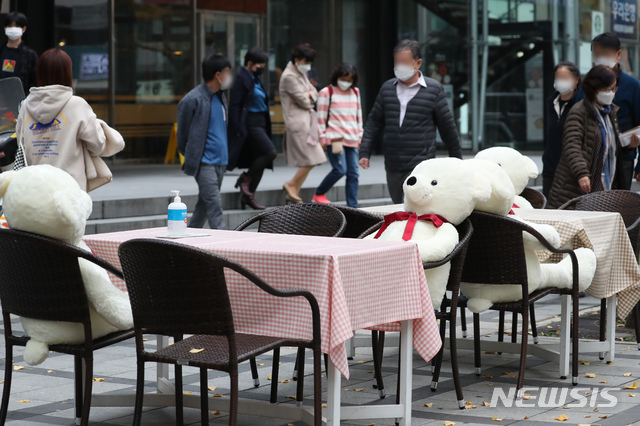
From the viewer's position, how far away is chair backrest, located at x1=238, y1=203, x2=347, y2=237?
19.8 feet

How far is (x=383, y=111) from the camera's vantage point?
891 cm

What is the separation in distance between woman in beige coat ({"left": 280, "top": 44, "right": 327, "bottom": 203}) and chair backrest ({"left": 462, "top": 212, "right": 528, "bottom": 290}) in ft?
26.5

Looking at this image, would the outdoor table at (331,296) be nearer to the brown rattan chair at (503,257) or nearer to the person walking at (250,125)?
the brown rattan chair at (503,257)

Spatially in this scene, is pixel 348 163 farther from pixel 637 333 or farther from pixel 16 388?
pixel 16 388

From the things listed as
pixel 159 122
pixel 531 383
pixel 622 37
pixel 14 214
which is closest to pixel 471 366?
pixel 531 383

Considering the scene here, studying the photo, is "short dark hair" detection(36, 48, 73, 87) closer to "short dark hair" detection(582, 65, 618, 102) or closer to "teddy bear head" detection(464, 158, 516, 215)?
"teddy bear head" detection(464, 158, 516, 215)

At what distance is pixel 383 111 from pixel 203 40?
11090 millimetres

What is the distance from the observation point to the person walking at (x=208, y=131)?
10.0m

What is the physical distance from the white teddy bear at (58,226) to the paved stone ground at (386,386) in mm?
567

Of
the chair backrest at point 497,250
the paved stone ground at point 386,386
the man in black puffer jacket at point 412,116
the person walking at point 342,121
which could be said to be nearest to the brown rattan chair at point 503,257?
the chair backrest at point 497,250

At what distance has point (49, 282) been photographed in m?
4.63

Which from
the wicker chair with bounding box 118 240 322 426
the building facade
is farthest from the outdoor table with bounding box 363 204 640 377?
the building facade

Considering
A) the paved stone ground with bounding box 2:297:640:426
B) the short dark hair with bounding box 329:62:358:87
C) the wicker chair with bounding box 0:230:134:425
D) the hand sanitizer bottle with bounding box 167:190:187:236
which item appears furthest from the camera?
the short dark hair with bounding box 329:62:358:87

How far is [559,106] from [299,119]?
5288 millimetres
